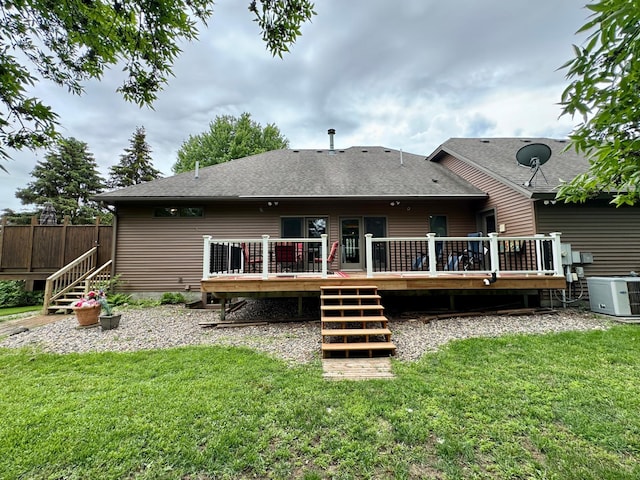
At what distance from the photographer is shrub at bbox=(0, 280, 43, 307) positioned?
32.1ft

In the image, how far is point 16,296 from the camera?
9859 mm

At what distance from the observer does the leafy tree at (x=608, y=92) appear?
1.44 meters

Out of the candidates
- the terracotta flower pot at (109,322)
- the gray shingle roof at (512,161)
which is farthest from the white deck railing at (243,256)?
the gray shingle roof at (512,161)

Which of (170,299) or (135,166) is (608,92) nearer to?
(170,299)

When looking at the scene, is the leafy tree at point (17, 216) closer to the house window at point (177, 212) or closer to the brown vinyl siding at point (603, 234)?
the house window at point (177, 212)

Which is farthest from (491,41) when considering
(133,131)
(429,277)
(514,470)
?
(133,131)

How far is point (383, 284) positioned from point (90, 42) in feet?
17.5

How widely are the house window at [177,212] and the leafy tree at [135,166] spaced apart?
768 inches

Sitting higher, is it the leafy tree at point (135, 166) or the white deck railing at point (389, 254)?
the leafy tree at point (135, 166)

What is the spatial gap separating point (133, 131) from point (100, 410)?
28.2 meters

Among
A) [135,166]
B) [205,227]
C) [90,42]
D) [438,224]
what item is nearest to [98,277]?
[205,227]

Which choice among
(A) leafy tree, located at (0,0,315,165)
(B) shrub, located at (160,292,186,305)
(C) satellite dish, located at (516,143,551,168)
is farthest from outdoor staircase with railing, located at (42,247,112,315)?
(C) satellite dish, located at (516,143,551,168)

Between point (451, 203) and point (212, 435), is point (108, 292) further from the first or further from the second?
point (451, 203)

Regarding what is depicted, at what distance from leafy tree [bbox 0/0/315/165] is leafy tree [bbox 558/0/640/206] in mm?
2300
